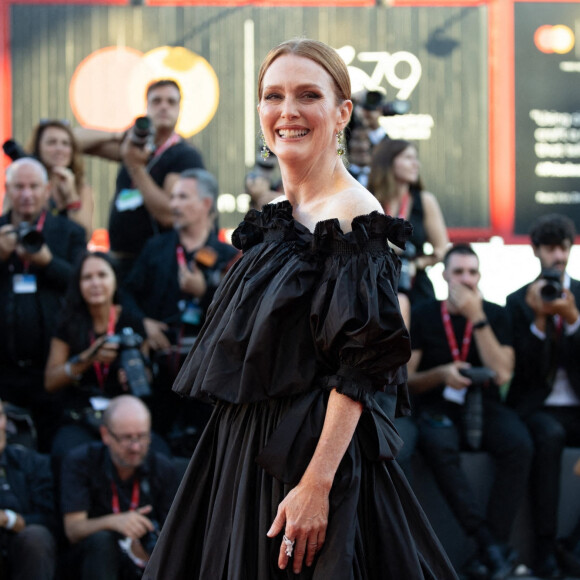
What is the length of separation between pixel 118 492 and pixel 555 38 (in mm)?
5720

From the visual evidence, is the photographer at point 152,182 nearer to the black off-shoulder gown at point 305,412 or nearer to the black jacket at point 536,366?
the black jacket at point 536,366

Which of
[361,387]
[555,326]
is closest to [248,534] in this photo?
[361,387]

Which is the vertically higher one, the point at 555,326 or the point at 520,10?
the point at 520,10

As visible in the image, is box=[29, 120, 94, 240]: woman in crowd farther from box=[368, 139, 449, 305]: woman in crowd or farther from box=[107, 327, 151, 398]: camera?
box=[368, 139, 449, 305]: woman in crowd

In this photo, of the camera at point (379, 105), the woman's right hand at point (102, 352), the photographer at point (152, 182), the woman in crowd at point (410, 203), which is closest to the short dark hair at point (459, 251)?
the woman in crowd at point (410, 203)

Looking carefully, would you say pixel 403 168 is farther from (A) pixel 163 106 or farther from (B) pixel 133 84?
(B) pixel 133 84

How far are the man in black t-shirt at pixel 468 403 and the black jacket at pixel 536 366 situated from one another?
104 millimetres

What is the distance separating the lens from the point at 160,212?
6281mm

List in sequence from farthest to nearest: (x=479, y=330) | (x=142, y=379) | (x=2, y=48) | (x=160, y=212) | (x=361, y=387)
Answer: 1. (x=2, y=48)
2. (x=160, y=212)
3. (x=479, y=330)
4. (x=142, y=379)
5. (x=361, y=387)

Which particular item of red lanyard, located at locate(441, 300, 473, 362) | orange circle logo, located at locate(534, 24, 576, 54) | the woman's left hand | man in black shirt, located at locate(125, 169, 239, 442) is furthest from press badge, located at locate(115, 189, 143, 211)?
orange circle logo, located at locate(534, 24, 576, 54)

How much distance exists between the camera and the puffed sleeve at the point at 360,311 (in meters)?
2.44

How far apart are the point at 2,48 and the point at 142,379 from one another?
4.40 metres

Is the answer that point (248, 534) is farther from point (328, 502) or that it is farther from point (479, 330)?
point (479, 330)

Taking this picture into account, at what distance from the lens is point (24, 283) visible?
225 inches
